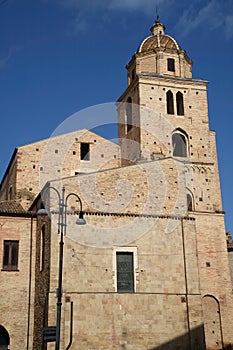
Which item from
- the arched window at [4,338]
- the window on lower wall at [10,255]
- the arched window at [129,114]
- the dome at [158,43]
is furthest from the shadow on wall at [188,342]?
the dome at [158,43]

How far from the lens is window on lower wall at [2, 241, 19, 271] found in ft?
75.4

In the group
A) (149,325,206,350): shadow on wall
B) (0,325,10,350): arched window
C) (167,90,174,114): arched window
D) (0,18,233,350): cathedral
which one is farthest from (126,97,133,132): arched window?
(0,325,10,350): arched window

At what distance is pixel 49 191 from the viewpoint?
2230 cm

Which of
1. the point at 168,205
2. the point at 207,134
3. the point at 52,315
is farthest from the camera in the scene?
the point at 207,134

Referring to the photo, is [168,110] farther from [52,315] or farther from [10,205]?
[52,315]

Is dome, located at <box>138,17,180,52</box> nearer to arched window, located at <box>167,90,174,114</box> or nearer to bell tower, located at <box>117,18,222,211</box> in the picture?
bell tower, located at <box>117,18,222,211</box>

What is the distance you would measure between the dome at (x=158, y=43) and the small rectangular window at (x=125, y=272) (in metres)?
16.0

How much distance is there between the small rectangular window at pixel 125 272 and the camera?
21766 millimetres

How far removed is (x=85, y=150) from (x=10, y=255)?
1028 centimetres

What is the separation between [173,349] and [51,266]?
6.21 meters

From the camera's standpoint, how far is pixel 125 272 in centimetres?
2203

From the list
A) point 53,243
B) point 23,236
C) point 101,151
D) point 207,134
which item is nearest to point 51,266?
point 53,243

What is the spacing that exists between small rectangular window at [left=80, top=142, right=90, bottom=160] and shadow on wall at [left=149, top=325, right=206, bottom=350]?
43.9 feet

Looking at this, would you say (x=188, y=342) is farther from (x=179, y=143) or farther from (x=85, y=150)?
(x=85, y=150)
